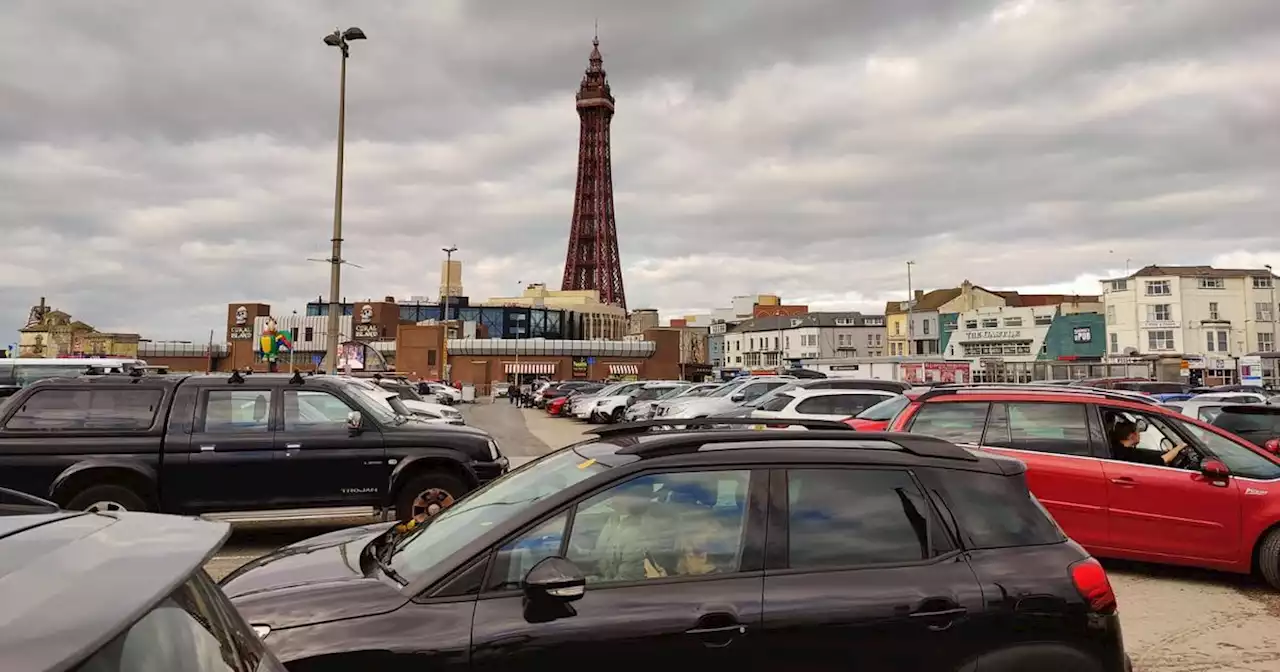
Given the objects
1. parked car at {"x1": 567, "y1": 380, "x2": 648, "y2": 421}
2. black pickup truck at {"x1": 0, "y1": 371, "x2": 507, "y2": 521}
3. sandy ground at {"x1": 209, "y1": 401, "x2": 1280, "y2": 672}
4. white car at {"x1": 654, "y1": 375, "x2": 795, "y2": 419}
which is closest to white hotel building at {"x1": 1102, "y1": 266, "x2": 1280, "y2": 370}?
parked car at {"x1": 567, "y1": 380, "x2": 648, "y2": 421}

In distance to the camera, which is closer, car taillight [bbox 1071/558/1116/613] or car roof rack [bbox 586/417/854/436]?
car taillight [bbox 1071/558/1116/613]

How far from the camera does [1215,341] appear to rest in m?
69.6

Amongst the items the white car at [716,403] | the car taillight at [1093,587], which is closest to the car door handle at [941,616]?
the car taillight at [1093,587]

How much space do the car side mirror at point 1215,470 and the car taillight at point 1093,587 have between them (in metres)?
4.33

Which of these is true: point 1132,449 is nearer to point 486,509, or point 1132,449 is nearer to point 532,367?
point 486,509

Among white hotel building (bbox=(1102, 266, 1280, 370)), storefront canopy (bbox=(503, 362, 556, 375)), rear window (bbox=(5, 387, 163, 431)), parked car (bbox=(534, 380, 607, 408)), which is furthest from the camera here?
storefront canopy (bbox=(503, 362, 556, 375))

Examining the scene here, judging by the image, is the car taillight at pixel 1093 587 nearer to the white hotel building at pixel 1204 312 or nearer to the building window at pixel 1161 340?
the white hotel building at pixel 1204 312

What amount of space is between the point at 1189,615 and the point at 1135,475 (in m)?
1.29

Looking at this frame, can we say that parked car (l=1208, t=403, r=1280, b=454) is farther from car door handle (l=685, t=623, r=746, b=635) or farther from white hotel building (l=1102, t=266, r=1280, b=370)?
white hotel building (l=1102, t=266, r=1280, b=370)

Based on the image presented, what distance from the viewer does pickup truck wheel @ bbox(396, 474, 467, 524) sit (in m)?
8.07

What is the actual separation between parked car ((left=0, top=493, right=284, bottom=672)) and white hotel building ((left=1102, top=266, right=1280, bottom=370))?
78.6 m

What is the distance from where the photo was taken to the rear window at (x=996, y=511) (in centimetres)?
352

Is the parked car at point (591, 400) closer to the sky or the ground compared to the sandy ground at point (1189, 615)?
closer to the sky

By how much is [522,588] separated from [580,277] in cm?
13196
